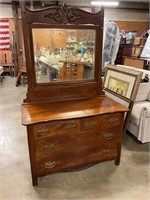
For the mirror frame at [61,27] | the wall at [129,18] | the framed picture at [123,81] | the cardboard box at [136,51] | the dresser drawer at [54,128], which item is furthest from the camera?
the wall at [129,18]

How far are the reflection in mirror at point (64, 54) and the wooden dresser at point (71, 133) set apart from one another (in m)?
0.32

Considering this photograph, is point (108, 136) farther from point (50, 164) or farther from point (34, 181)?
point (34, 181)

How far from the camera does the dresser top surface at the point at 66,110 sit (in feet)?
5.02

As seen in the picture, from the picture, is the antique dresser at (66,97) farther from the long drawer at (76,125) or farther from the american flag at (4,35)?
the american flag at (4,35)

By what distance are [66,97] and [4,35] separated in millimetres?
5856

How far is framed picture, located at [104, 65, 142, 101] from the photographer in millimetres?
2115

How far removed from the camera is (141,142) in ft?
7.79

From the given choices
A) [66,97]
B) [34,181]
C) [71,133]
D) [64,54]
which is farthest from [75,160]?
[64,54]

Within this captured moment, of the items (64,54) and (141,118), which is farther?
(141,118)

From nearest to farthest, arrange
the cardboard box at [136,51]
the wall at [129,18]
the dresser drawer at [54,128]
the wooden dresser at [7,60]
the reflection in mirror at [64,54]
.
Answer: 1. the dresser drawer at [54,128]
2. the reflection in mirror at [64,54]
3. the cardboard box at [136,51]
4. the wooden dresser at [7,60]
5. the wall at [129,18]

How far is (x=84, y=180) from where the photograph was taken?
5.90 ft

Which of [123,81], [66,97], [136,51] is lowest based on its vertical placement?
[66,97]

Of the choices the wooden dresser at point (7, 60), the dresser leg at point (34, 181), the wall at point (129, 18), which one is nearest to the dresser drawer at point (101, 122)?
the dresser leg at point (34, 181)

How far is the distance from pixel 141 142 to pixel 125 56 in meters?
4.02
